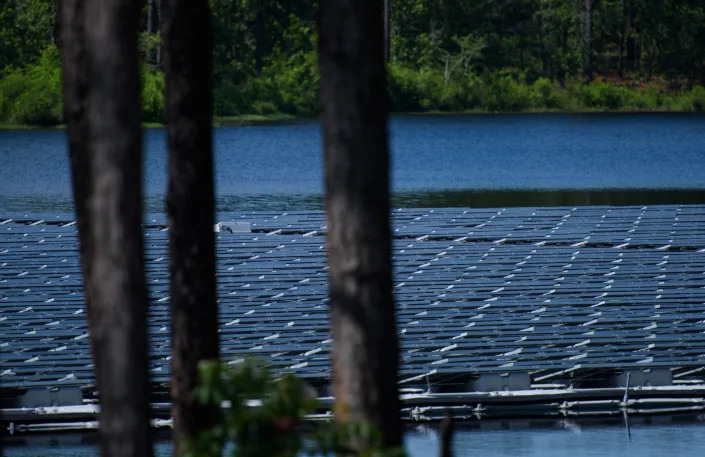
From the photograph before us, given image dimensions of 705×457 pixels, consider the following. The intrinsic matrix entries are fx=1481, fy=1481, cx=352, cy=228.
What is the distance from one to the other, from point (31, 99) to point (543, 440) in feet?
161

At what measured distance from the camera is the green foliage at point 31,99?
61469 millimetres

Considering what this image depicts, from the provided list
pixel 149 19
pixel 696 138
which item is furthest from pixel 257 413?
pixel 149 19

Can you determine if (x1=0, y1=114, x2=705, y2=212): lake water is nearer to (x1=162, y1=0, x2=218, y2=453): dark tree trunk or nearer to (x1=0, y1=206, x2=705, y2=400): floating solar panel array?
(x1=0, y1=206, x2=705, y2=400): floating solar panel array

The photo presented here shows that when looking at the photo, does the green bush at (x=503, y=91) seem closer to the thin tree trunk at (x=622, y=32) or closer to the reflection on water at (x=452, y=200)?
the thin tree trunk at (x=622, y=32)

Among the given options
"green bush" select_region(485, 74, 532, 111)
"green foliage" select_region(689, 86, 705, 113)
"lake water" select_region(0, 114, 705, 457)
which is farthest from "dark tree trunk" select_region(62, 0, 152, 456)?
"green foliage" select_region(689, 86, 705, 113)

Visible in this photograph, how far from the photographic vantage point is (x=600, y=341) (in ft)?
55.2

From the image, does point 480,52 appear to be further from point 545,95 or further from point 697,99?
point 697,99

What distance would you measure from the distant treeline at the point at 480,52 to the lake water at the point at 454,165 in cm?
523

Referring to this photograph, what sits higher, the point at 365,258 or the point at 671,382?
the point at 365,258

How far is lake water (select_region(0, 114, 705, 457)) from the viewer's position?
50.3ft

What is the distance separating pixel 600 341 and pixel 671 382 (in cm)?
111

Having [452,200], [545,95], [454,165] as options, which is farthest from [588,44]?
[452,200]

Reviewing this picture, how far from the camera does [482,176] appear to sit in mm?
44312

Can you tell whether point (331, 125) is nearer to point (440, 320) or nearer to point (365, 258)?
point (365, 258)
